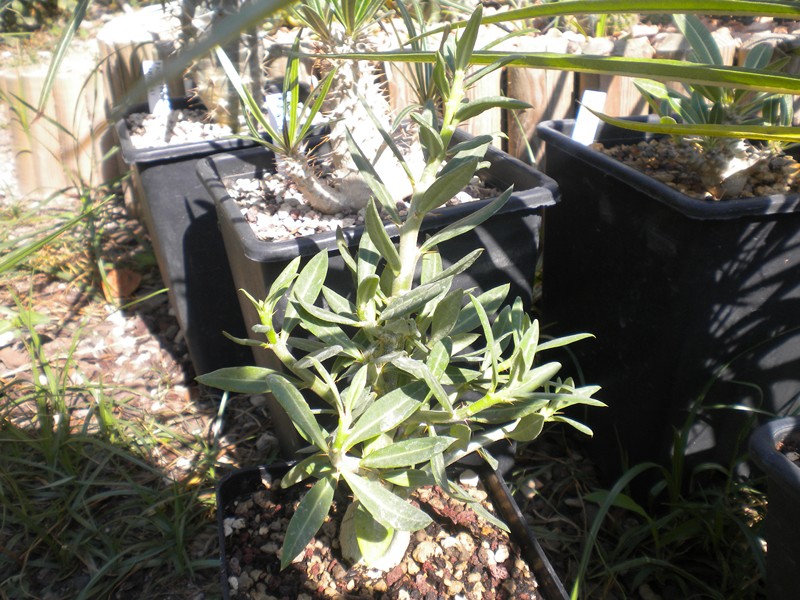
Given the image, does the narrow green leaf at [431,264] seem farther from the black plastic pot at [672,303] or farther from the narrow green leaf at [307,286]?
the black plastic pot at [672,303]

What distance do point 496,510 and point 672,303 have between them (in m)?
0.43

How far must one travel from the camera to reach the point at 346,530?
868 millimetres

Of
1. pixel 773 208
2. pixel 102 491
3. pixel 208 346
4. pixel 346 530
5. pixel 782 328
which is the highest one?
pixel 773 208

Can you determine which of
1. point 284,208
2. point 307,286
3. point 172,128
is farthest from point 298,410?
point 172,128

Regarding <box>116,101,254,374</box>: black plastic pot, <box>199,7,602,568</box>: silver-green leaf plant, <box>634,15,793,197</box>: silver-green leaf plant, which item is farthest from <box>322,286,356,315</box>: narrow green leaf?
<box>116,101,254,374</box>: black plastic pot

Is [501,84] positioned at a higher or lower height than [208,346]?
higher

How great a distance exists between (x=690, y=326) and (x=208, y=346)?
103cm

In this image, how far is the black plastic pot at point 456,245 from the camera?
3.10 feet

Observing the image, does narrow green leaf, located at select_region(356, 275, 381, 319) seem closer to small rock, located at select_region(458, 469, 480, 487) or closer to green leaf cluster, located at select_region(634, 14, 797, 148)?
small rock, located at select_region(458, 469, 480, 487)

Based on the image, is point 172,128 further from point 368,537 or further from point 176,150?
point 368,537

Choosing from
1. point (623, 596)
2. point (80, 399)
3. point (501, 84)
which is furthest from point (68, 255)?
point (623, 596)

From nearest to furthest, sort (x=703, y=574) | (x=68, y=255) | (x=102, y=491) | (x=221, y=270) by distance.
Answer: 1. (x=703, y=574)
2. (x=102, y=491)
3. (x=221, y=270)
4. (x=68, y=255)

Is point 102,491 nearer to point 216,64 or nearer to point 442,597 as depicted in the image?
point 442,597

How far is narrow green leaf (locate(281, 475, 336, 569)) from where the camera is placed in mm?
645
